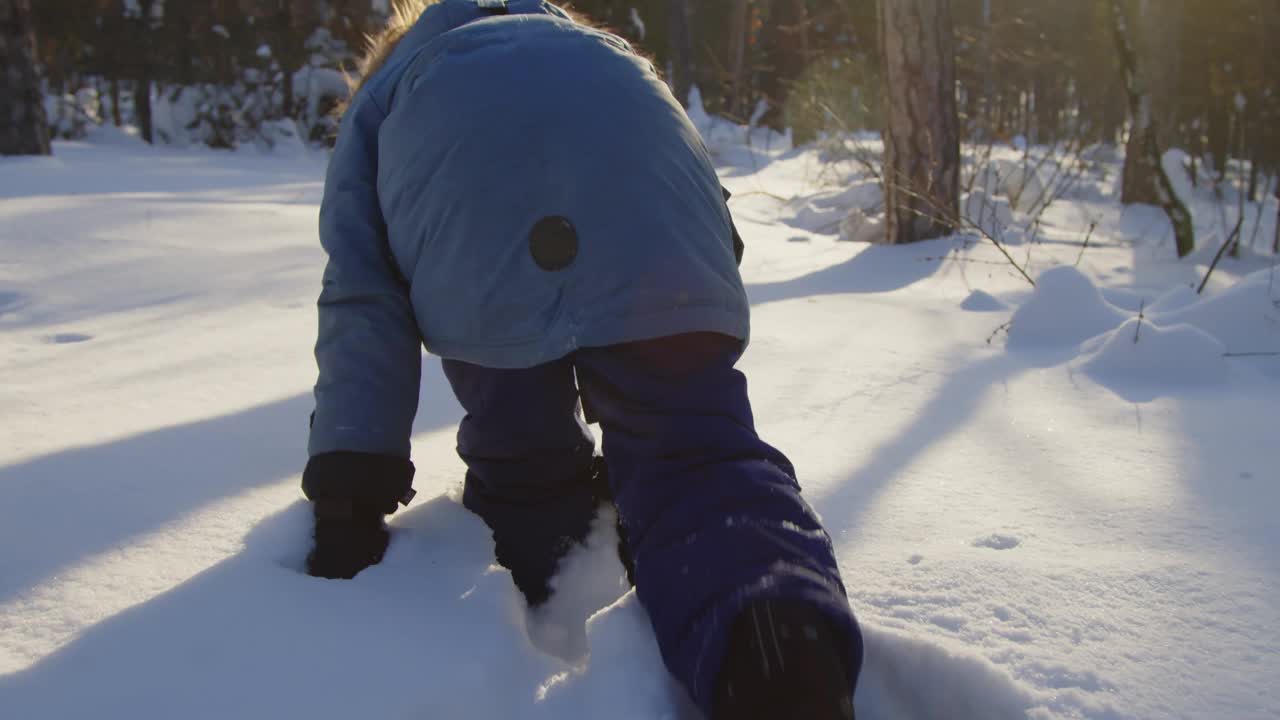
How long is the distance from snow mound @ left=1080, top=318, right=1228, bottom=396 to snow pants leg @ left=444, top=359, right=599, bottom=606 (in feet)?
4.10

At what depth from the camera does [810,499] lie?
A: 135cm

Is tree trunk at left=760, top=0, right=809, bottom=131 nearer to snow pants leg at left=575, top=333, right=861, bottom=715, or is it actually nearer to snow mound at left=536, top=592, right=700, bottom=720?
snow pants leg at left=575, top=333, right=861, bottom=715

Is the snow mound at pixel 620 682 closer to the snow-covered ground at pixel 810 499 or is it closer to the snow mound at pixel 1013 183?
the snow-covered ground at pixel 810 499

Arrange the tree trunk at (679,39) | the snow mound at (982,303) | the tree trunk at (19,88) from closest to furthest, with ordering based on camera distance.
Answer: the snow mound at (982,303)
the tree trunk at (19,88)
the tree trunk at (679,39)

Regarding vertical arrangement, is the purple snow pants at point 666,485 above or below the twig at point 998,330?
above

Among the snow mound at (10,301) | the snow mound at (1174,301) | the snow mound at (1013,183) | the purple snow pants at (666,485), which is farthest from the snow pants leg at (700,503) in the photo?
the snow mound at (1013,183)

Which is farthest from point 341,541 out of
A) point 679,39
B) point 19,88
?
point 679,39

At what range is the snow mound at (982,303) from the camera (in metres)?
2.69

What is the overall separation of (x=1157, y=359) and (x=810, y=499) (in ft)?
3.40

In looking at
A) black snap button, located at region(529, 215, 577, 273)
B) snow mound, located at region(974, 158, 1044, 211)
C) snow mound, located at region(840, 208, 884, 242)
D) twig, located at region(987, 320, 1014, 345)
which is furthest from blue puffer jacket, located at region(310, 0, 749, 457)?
snow mound, located at region(974, 158, 1044, 211)

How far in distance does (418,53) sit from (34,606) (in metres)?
0.86

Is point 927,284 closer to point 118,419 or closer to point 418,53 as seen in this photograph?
point 418,53

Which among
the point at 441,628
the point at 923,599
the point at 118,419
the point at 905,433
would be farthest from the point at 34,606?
the point at 905,433

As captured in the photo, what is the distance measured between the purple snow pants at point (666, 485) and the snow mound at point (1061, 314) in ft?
4.78
